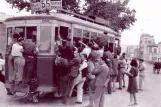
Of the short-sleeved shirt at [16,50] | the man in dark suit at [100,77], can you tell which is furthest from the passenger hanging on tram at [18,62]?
the man in dark suit at [100,77]

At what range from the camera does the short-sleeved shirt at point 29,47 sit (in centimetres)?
1027

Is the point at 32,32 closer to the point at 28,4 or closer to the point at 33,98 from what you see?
the point at 33,98

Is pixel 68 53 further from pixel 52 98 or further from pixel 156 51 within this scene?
pixel 156 51

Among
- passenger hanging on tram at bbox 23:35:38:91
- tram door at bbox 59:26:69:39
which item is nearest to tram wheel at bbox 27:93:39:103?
passenger hanging on tram at bbox 23:35:38:91

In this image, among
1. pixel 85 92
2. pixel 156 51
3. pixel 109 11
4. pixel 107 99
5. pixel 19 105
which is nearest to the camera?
pixel 19 105

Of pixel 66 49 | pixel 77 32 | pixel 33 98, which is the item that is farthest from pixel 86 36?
pixel 33 98

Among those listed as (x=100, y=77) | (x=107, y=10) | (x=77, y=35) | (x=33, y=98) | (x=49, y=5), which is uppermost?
(x=107, y=10)

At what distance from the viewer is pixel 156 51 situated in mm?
118312

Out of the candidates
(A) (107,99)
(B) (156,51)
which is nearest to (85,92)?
(A) (107,99)

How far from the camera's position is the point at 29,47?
10.3 metres

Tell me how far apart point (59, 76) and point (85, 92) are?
3086 mm

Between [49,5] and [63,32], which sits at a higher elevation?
[49,5]

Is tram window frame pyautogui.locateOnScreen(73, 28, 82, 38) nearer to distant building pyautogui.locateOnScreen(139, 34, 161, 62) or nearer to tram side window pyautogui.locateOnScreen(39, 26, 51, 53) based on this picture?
tram side window pyautogui.locateOnScreen(39, 26, 51, 53)

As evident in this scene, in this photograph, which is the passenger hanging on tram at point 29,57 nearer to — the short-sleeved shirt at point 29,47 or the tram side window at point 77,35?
the short-sleeved shirt at point 29,47
